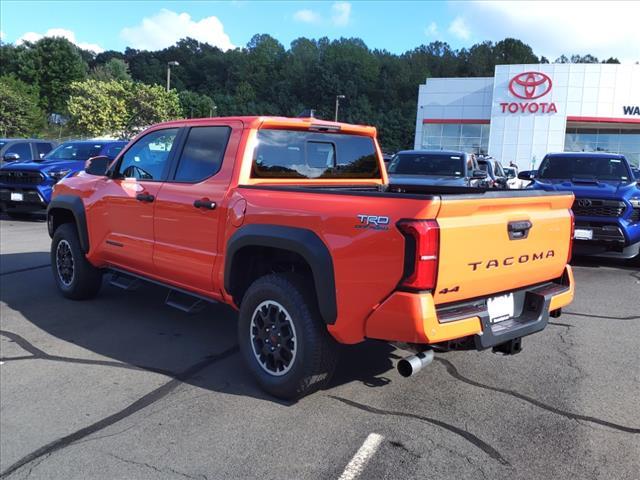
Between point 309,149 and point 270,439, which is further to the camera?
point 309,149

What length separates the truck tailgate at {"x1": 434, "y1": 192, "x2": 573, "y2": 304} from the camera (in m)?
3.15

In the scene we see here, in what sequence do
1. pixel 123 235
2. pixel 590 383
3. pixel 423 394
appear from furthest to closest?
pixel 123 235, pixel 590 383, pixel 423 394

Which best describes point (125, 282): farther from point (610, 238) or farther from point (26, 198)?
point (26, 198)

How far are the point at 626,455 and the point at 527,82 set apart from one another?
45440 millimetres

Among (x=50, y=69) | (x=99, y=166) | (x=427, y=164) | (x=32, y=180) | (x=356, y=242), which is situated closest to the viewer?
(x=356, y=242)

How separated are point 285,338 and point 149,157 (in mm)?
2505

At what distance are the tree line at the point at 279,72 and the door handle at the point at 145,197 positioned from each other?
64683 millimetres

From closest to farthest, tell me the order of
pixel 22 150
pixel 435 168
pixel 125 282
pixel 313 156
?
pixel 313 156
pixel 125 282
pixel 435 168
pixel 22 150

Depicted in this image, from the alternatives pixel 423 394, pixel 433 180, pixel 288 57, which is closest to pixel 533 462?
pixel 423 394

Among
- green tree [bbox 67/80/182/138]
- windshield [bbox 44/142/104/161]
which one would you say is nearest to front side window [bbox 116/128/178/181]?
windshield [bbox 44/142/104/161]

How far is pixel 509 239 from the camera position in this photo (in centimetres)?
349

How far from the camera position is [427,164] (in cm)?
1152

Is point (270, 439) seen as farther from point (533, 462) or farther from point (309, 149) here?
point (309, 149)

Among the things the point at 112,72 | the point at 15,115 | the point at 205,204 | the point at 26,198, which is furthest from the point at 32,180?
the point at 112,72
